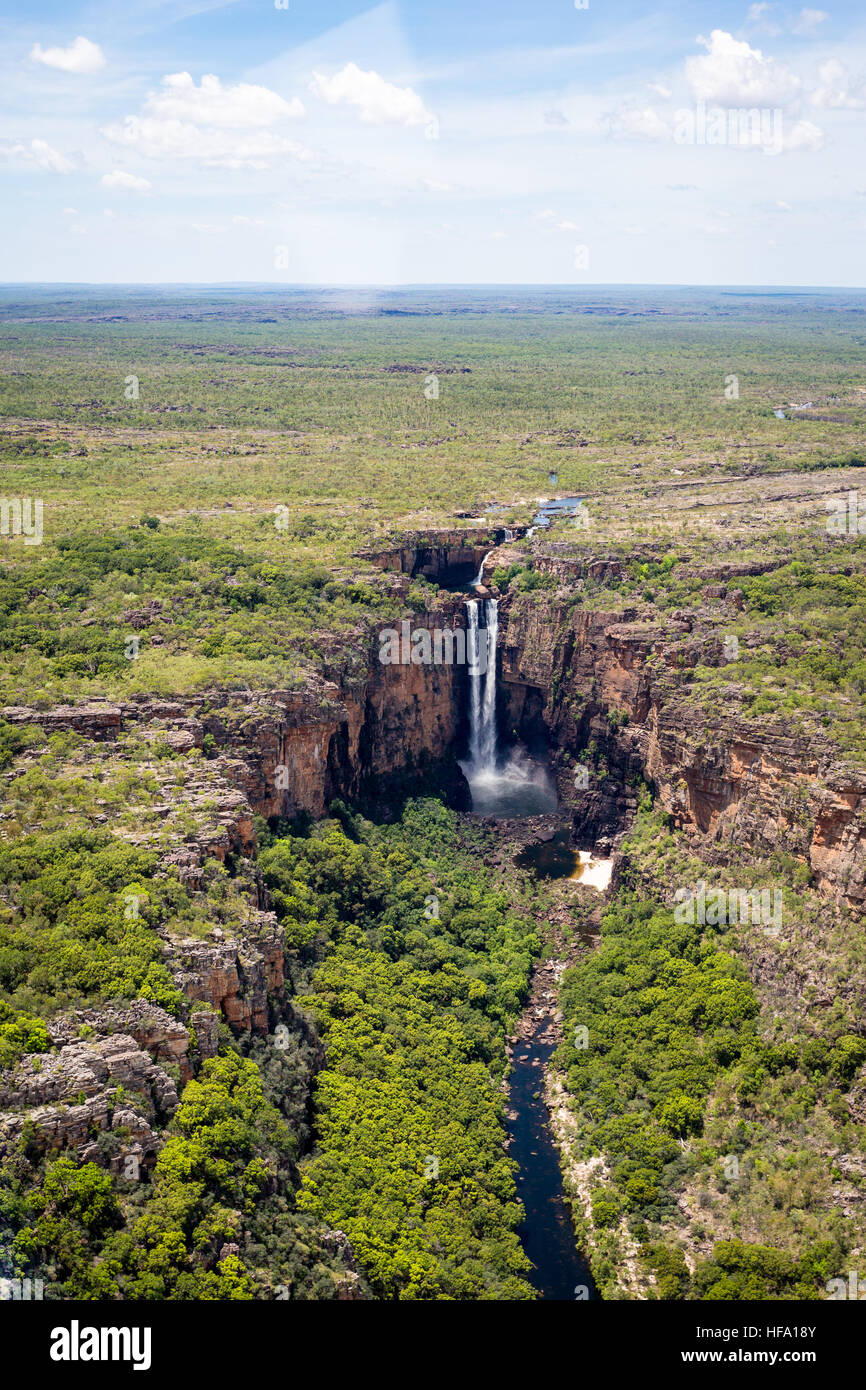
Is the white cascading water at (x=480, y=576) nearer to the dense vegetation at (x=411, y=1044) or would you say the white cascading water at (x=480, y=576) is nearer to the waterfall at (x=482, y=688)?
the waterfall at (x=482, y=688)

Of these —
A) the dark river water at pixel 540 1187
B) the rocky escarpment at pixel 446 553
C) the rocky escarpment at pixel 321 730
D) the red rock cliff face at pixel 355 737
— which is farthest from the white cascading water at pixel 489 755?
the dark river water at pixel 540 1187

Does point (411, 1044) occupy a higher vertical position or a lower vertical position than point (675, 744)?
lower

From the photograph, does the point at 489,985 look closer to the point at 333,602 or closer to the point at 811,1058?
the point at 811,1058

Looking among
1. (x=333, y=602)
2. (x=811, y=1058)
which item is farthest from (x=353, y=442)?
(x=811, y=1058)

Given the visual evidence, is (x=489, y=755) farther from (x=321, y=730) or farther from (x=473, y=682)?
(x=321, y=730)

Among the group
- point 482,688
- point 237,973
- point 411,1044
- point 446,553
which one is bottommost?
point 411,1044

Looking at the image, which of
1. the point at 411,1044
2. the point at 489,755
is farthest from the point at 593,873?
the point at 411,1044
